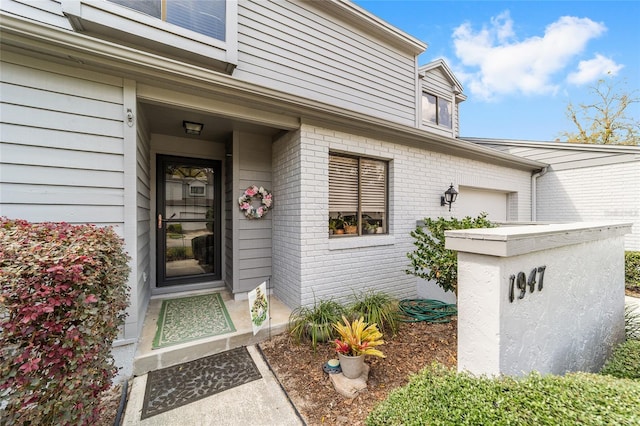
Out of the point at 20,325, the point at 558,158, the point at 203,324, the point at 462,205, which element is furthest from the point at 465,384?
the point at 558,158

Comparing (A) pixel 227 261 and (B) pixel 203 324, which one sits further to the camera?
(A) pixel 227 261

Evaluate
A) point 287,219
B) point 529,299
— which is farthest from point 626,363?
point 287,219

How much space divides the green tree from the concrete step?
17.1 meters

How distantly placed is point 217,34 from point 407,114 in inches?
165

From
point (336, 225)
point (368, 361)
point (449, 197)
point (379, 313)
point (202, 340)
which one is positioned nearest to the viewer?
point (368, 361)

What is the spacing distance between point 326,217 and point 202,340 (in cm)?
218

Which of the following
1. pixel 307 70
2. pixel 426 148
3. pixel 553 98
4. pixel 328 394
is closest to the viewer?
pixel 328 394

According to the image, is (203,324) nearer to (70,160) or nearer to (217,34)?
(70,160)

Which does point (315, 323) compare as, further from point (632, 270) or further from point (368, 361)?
point (632, 270)

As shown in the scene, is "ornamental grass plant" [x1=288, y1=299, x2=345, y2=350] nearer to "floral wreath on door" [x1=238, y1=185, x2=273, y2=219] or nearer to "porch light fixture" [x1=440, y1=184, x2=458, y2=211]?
"floral wreath on door" [x1=238, y1=185, x2=273, y2=219]

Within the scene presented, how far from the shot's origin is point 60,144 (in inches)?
95.7

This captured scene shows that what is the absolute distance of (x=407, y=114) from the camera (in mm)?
5883

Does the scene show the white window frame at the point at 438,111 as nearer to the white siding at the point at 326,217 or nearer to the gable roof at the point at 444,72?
the gable roof at the point at 444,72

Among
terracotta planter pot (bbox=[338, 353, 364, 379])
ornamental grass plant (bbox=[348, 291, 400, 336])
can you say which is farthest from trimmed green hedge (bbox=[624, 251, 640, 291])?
terracotta planter pot (bbox=[338, 353, 364, 379])
